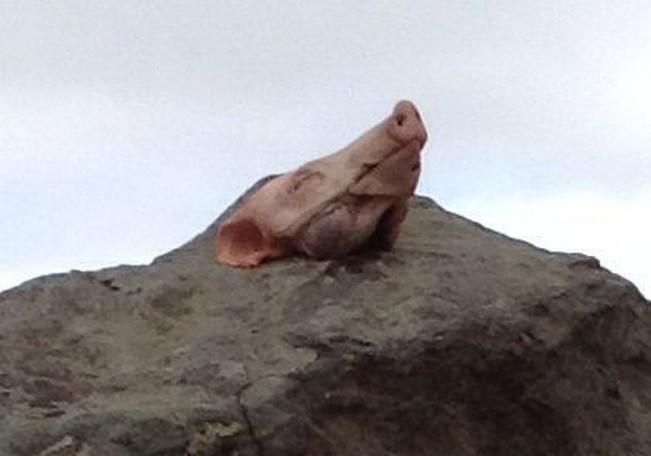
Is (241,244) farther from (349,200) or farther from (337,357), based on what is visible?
(337,357)

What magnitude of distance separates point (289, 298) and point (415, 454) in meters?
0.39

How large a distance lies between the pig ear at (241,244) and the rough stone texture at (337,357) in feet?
0.15

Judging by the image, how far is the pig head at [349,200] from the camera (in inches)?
181

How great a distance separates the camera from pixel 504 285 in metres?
4.50

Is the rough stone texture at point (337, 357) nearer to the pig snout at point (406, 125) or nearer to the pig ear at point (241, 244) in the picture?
the pig ear at point (241, 244)

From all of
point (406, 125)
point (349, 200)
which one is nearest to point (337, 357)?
point (349, 200)

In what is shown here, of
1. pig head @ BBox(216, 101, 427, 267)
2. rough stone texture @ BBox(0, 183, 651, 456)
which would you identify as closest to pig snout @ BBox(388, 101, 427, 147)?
pig head @ BBox(216, 101, 427, 267)

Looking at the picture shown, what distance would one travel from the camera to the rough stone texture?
4.00m

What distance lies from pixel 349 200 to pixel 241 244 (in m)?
0.26

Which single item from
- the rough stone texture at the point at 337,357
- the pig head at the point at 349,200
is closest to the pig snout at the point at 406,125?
the pig head at the point at 349,200

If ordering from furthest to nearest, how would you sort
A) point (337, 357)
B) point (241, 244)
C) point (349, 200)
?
point (241, 244)
point (349, 200)
point (337, 357)

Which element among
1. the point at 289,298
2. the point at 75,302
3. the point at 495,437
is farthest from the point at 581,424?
the point at 75,302

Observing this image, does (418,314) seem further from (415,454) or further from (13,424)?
(13,424)

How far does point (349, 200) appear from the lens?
4.60 m
